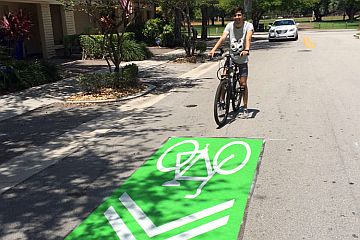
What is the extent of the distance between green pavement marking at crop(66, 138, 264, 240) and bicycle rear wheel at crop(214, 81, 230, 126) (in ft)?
3.05

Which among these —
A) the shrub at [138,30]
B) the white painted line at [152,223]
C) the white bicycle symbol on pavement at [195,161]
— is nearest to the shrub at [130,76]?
the white bicycle symbol on pavement at [195,161]

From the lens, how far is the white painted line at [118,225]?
350 centimetres

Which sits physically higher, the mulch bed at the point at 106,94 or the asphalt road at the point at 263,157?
the mulch bed at the point at 106,94

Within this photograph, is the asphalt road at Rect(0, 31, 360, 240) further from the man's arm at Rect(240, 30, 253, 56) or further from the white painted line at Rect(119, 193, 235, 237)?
the man's arm at Rect(240, 30, 253, 56)

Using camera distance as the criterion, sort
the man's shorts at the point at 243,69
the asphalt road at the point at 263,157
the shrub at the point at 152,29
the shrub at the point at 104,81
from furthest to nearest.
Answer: the shrub at the point at 152,29
the shrub at the point at 104,81
the man's shorts at the point at 243,69
the asphalt road at the point at 263,157

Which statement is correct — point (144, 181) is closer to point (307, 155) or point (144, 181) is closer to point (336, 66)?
point (307, 155)

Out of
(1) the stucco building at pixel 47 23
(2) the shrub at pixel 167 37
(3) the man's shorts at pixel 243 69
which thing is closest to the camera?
(3) the man's shorts at pixel 243 69

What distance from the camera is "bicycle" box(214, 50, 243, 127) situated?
6617 millimetres

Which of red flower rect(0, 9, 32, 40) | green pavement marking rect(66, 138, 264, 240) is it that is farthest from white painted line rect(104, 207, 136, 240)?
red flower rect(0, 9, 32, 40)

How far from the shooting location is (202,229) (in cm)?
358

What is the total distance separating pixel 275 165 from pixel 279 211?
1.23 meters

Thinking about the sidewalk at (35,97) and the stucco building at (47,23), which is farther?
the stucco building at (47,23)

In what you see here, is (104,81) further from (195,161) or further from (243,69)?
(195,161)

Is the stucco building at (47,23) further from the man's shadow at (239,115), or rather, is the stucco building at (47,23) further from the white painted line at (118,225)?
the white painted line at (118,225)
